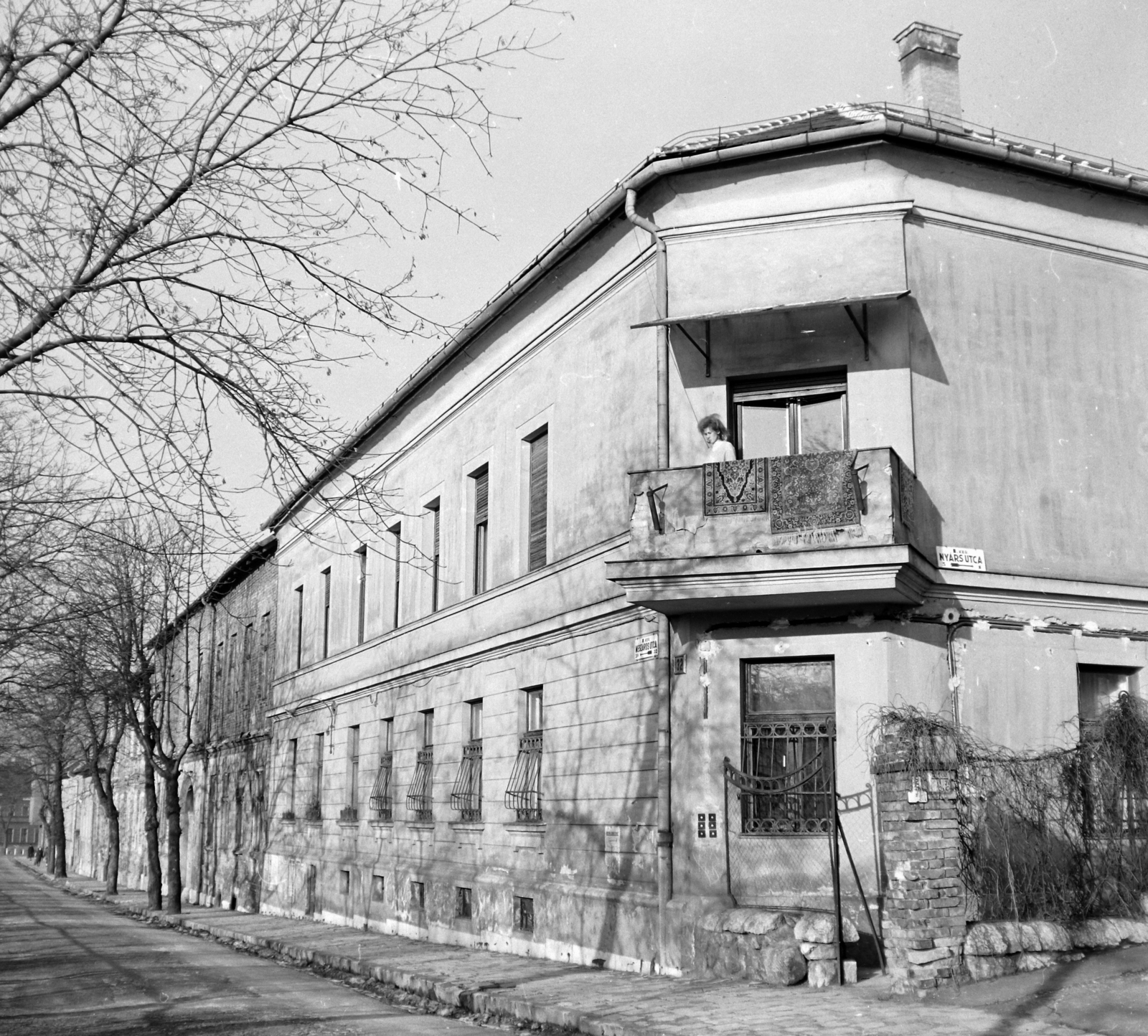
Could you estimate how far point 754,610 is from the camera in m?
14.0

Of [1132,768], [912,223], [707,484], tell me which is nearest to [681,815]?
[707,484]

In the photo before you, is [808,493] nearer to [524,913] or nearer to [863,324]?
[863,324]

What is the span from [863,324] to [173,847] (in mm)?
27058

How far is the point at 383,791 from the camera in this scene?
2486 centimetres

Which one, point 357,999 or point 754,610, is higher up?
point 754,610

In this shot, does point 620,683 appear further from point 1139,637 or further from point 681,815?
point 1139,637

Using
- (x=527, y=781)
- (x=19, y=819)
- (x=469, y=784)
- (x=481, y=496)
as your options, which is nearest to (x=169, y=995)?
(x=527, y=781)

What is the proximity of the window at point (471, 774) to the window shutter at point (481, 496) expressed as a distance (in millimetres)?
3179

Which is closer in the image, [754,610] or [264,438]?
[264,438]

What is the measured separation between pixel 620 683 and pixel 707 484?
3.14m

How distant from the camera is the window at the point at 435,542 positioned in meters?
23.0

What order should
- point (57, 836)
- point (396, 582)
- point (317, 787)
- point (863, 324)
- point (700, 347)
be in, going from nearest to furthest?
point (863, 324) → point (700, 347) → point (396, 582) → point (317, 787) → point (57, 836)

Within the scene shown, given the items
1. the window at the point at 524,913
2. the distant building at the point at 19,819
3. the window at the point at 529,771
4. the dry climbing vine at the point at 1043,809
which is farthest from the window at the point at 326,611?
the distant building at the point at 19,819

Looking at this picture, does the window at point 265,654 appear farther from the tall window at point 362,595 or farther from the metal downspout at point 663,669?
the metal downspout at point 663,669
